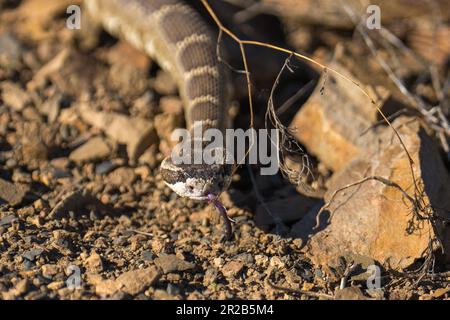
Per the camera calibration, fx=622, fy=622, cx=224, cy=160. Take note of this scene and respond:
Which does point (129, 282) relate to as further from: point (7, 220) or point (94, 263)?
point (7, 220)

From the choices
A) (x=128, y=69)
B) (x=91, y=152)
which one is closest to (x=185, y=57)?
(x=128, y=69)

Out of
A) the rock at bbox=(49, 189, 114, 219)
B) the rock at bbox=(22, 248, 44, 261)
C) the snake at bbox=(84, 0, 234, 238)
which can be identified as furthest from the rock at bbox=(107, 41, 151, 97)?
the rock at bbox=(22, 248, 44, 261)

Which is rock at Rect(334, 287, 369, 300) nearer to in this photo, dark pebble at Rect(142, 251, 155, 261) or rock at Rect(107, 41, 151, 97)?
dark pebble at Rect(142, 251, 155, 261)

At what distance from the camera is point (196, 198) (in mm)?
5695

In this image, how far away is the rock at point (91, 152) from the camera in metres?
6.77

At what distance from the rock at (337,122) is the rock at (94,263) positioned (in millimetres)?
2541

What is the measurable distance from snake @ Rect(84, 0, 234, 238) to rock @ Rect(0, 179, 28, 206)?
1.36 metres

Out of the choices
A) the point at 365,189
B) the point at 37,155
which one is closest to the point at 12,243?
the point at 37,155

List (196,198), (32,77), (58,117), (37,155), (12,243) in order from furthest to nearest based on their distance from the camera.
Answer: (32,77) → (58,117) → (37,155) → (196,198) → (12,243)

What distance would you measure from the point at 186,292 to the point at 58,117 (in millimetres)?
3255

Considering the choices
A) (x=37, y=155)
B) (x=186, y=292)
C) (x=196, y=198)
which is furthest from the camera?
(x=37, y=155)

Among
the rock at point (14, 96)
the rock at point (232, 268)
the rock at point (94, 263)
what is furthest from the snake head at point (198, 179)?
the rock at point (14, 96)

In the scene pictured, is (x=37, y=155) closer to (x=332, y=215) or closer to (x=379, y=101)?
(x=332, y=215)

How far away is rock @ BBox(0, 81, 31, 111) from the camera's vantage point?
739 cm
